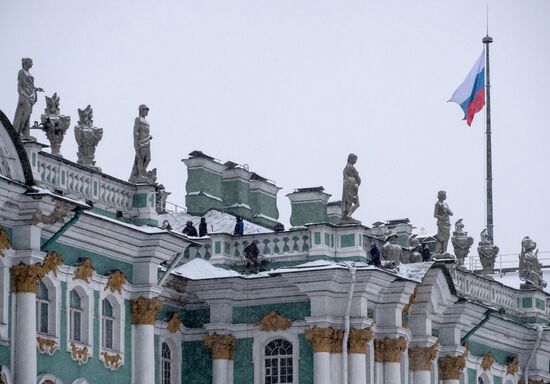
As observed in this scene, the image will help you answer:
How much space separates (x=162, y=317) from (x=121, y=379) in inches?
148

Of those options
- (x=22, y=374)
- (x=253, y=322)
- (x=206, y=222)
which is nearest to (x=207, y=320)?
(x=253, y=322)

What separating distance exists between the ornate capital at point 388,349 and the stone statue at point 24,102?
38.8ft

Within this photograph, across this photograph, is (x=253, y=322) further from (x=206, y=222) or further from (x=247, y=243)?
(x=206, y=222)

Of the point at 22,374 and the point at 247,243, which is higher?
the point at 247,243

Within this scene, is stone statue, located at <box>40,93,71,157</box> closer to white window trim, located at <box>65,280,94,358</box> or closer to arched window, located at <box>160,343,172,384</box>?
white window trim, located at <box>65,280,94,358</box>

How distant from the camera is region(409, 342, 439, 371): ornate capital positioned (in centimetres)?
5041

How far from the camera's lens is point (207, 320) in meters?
47.6

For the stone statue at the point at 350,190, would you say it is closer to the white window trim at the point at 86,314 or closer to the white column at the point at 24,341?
the white window trim at the point at 86,314

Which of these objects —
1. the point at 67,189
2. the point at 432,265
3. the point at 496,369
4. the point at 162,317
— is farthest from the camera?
the point at 496,369

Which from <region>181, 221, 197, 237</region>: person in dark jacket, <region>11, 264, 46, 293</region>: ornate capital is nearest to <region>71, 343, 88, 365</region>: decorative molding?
<region>11, 264, 46, 293</region>: ornate capital

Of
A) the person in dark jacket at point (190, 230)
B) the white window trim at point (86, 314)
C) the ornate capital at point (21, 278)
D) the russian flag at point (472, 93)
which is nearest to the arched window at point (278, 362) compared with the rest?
the person in dark jacket at point (190, 230)

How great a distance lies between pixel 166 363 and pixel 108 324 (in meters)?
4.43

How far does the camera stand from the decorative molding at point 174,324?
4672 cm

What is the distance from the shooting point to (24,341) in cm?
3906
